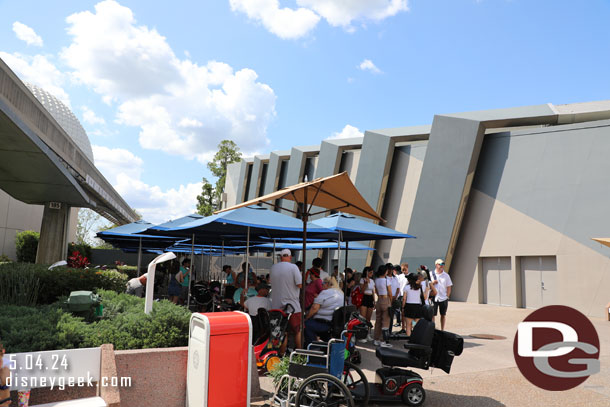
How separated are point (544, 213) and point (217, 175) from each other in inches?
1547

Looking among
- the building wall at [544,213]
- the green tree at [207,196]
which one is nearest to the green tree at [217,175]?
the green tree at [207,196]

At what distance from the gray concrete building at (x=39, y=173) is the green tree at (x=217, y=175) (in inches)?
760

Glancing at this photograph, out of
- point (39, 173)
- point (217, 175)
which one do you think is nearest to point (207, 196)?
point (217, 175)

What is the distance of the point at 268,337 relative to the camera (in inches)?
256

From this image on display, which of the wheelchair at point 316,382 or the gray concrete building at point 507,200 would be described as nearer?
the wheelchair at point 316,382

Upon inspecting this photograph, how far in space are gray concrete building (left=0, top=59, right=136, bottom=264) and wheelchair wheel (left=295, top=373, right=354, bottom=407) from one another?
28.3 ft

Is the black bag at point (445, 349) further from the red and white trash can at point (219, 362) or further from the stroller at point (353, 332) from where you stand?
the red and white trash can at point (219, 362)

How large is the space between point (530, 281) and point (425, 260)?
15.9 ft

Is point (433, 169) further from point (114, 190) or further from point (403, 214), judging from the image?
point (114, 190)

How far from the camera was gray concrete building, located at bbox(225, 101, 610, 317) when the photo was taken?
17188 millimetres

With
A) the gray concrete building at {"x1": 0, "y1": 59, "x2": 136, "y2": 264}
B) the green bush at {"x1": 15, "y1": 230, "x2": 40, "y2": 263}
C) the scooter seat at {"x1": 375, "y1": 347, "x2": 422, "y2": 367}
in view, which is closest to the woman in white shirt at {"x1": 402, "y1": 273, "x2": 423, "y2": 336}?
the scooter seat at {"x1": 375, "y1": 347, "x2": 422, "y2": 367}

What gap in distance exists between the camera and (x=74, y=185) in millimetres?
15891

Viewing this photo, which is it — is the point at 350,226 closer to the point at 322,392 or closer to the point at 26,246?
the point at 322,392

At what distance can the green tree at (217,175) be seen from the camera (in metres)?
51.2
